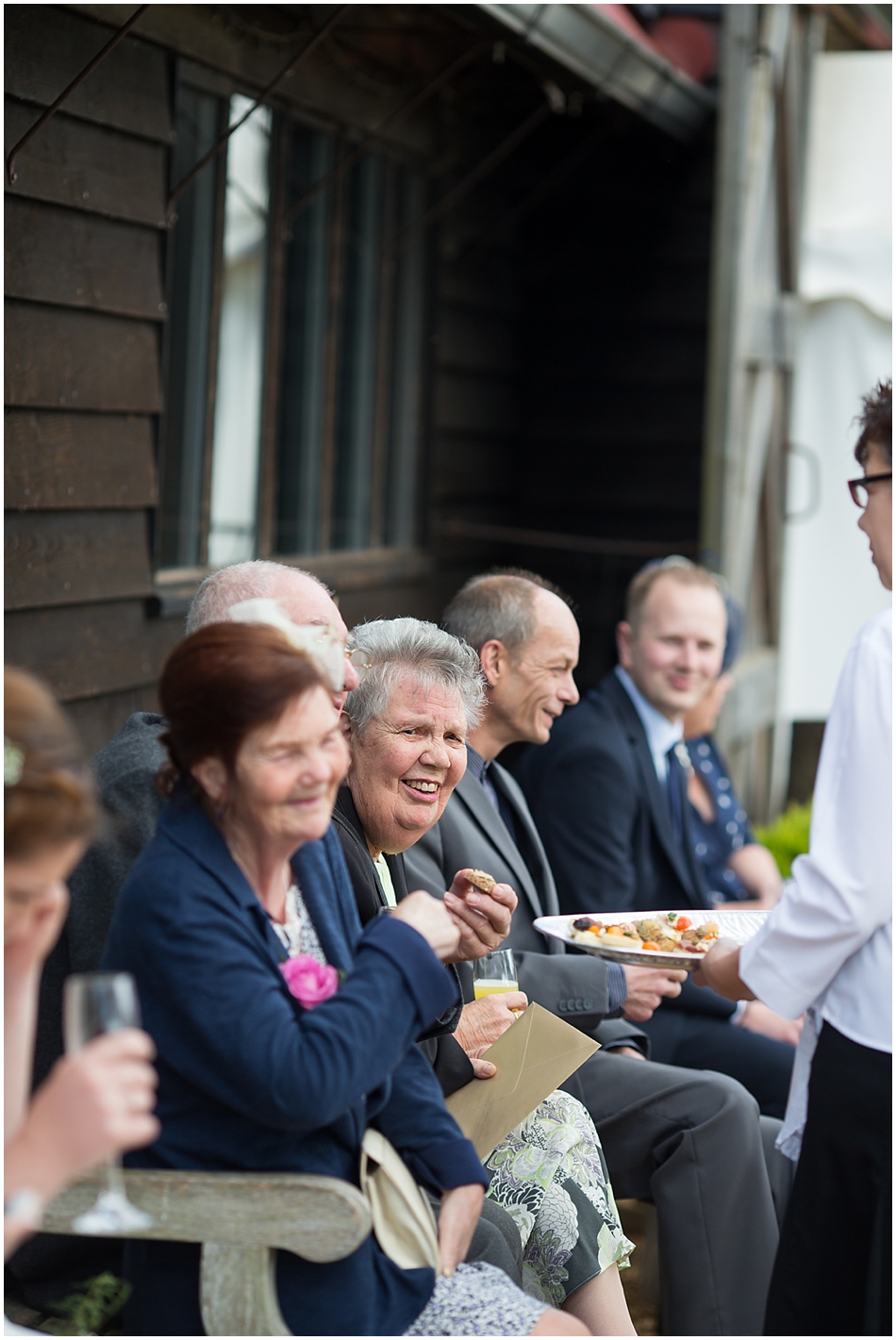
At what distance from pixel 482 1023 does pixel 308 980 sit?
78 centimetres

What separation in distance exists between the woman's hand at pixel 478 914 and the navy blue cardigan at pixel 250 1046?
49cm

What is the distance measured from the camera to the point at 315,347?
17.1ft

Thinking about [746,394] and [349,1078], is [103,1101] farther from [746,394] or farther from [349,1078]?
[746,394]

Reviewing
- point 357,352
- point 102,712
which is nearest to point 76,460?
point 102,712

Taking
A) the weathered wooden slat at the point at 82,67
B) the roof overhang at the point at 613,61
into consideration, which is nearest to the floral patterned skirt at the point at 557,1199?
the weathered wooden slat at the point at 82,67

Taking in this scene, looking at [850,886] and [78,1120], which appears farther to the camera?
[850,886]

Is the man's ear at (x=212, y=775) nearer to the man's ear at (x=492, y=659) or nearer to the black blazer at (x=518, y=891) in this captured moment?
the black blazer at (x=518, y=891)

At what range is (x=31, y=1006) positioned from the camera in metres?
1.42

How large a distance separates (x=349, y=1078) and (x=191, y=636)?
21.4 inches

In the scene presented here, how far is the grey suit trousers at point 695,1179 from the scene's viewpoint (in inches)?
107

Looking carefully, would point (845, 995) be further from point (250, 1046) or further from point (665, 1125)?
point (665, 1125)

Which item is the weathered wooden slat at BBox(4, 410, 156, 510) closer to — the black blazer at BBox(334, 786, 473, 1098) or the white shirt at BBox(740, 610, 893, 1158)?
the black blazer at BBox(334, 786, 473, 1098)

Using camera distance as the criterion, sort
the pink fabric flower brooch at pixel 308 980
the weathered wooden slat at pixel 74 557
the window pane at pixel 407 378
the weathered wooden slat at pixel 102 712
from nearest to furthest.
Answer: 1. the pink fabric flower brooch at pixel 308 980
2. the weathered wooden slat at pixel 74 557
3. the weathered wooden slat at pixel 102 712
4. the window pane at pixel 407 378

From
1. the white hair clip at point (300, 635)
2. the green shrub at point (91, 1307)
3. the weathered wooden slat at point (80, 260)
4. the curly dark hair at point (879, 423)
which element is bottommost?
the green shrub at point (91, 1307)
